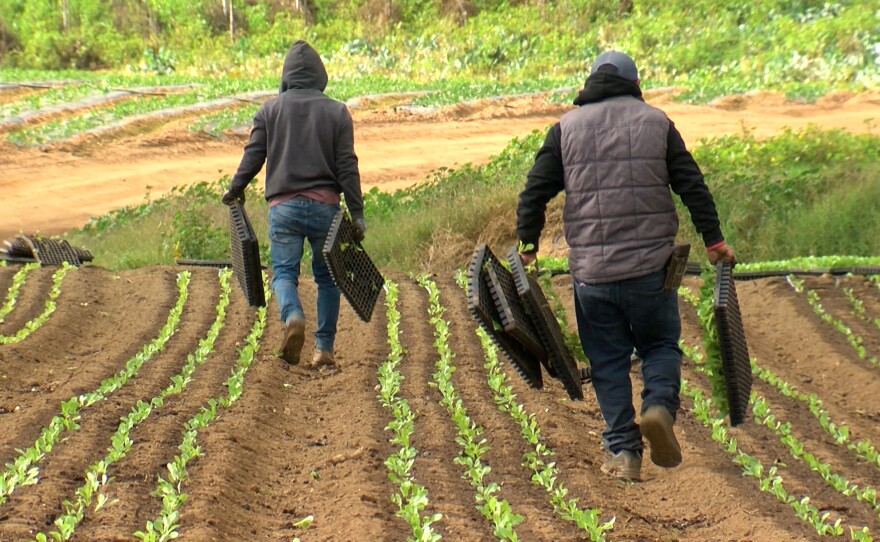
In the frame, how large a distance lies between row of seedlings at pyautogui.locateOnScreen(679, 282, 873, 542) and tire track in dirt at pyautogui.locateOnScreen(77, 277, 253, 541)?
7.47 feet

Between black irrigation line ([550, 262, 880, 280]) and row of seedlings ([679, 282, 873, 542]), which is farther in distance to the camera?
black irrigation line ([550, 262, 880, 280])

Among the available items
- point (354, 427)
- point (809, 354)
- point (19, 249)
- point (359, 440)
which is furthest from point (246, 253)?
point (19, 249)

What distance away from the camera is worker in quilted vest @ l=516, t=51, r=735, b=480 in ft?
17.6

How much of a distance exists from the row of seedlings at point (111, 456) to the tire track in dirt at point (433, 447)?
1.19m

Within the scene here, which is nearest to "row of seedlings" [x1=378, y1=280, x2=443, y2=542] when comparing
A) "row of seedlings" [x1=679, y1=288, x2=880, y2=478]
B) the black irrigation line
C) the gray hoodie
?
the gray hoodie

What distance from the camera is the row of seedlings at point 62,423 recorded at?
5086 millimetres

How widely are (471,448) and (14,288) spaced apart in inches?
248

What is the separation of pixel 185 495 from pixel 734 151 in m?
11.6

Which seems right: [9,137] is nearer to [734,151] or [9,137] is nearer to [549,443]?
[734,151]

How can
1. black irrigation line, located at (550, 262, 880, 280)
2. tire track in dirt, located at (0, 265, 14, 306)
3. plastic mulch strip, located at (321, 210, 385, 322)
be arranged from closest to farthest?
plastic mulch strip, located at (321, 210, 385, 322), tire track in dirt, located at (0, 265, 14, 306), black irrigation line, located at (550, 262, 880, 280)

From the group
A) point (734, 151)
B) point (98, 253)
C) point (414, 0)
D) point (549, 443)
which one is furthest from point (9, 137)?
point (549, 443)

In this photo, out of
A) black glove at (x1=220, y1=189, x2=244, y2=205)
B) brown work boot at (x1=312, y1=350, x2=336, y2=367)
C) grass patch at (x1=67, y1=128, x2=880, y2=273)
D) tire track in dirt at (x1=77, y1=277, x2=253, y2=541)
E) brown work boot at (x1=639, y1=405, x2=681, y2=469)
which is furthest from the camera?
grass patch at (x1=67, y1=128, x2=880, y2=273)

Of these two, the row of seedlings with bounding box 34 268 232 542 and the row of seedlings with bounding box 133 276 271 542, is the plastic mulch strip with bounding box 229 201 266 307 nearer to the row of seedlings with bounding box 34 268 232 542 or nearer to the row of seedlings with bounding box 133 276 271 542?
the row of seedlings with bounding box 133 276 271 542

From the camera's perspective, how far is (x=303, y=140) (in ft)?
24.6
